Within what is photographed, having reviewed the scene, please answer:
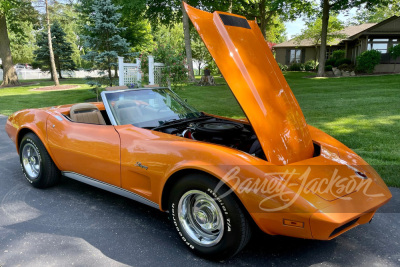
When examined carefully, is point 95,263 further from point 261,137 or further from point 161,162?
point 261,137

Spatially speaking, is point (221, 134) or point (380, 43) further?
point (380, 43)

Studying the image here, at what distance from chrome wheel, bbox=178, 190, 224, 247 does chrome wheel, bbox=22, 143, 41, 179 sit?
7.90 feet

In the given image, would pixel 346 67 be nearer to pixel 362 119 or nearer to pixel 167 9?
pixel 167 9

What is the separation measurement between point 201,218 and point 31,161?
9.24ft

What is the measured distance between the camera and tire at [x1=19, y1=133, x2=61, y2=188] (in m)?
3.96

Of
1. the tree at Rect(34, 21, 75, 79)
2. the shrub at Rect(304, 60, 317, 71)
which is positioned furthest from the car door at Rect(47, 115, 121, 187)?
the shrub at Rect(304, 60, 317, 71)

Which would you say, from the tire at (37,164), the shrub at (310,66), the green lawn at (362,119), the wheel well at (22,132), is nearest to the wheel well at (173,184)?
the tire at (37,164)

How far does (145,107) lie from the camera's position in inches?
148

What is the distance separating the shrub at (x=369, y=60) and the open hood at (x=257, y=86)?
24.6 metres

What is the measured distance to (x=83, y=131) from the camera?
3523 millimetres

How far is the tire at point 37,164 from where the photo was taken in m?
3.96

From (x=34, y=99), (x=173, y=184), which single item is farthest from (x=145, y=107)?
(x=34, y=99)

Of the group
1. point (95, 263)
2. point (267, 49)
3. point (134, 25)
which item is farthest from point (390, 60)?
point (95, 263)

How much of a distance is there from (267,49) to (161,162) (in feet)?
5.10
